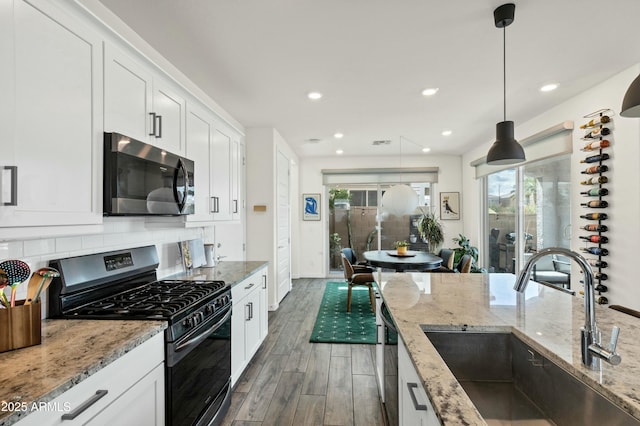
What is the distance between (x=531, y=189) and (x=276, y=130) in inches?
143

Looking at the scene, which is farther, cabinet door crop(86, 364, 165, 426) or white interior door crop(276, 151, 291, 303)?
white interior door crop(276, 151, 291, 303)

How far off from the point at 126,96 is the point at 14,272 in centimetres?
97

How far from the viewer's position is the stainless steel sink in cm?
97

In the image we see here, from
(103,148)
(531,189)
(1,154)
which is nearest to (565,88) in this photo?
(531,189)

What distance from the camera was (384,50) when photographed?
2.40m

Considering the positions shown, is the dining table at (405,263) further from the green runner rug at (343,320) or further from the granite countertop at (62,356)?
the granite countertop at (62,356)

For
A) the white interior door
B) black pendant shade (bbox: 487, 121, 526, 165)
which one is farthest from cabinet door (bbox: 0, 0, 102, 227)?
the white interior door

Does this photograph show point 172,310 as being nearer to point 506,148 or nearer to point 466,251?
point 506,148

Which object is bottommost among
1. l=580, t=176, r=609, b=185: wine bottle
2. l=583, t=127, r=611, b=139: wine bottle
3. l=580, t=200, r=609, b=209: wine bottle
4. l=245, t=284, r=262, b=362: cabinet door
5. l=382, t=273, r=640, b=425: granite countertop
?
l=245, t=284, r=262, b=362: cabinet door

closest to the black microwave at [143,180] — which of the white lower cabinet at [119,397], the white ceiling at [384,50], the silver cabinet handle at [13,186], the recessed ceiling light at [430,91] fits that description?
the silver cabinet handle at [13,186]

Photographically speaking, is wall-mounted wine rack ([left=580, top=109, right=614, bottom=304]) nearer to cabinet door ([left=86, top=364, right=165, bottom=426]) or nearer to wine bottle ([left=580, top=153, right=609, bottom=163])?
wine bottle ([left=580, top=153, right=609, bottom=163])

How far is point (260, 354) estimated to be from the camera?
3.11m

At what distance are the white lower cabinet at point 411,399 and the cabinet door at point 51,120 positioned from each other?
143 cm

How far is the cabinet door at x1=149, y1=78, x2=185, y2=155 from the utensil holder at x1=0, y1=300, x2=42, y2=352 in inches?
42.7
